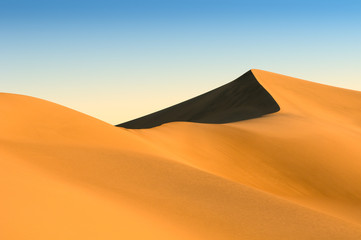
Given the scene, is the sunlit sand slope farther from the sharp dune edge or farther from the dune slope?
the dune slope

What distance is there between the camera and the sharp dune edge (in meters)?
5.62

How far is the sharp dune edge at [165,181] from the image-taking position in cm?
562

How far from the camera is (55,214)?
17.6ft

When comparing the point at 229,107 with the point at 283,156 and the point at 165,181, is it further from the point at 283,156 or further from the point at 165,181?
the point at 165,181

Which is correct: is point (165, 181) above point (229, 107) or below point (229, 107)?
below

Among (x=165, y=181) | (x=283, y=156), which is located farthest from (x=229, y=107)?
(x=165, y=181)

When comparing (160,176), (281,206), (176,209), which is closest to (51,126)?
(160,176)

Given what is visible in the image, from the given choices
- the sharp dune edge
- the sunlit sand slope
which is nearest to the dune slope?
the sunlit sand slope

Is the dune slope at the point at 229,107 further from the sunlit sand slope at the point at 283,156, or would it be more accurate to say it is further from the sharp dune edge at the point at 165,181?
the sharp dune edge at the point at 165,181

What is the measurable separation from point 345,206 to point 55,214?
10391 mm

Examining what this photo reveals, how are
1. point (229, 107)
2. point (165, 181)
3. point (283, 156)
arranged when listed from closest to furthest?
point (165, 181)
point (283, 156)
point (229, 107)

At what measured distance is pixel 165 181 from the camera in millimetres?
7895

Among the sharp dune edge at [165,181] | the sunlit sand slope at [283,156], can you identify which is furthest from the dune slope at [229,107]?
the sharp dune edge at [165,181]

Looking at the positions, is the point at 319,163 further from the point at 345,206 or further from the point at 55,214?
the point at 55,214
